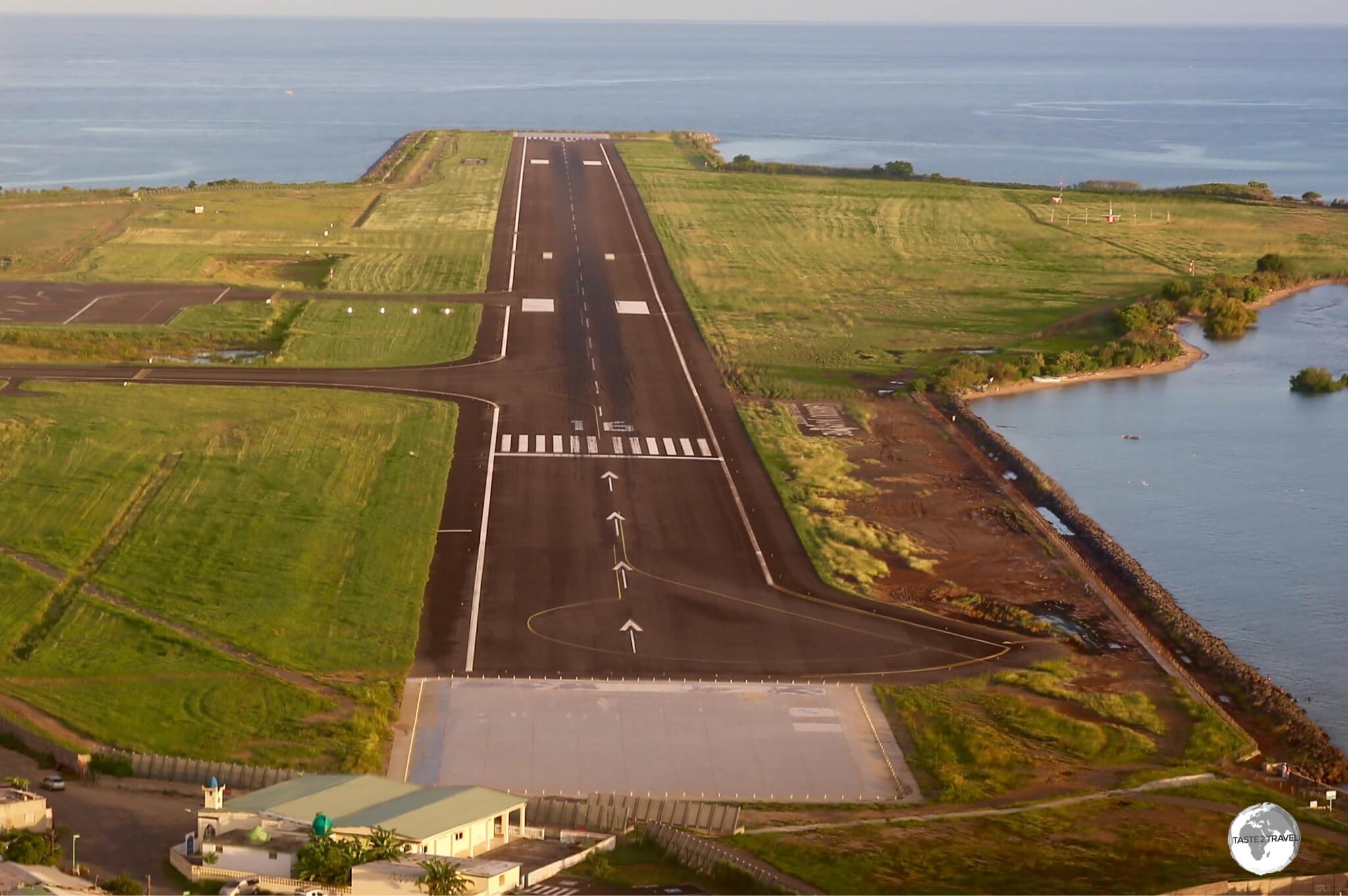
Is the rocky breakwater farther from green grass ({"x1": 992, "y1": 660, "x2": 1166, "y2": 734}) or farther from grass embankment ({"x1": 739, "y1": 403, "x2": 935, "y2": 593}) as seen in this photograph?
grass embankment ({"x1": 739, "y1": 403, "x2": 935, "y2": 593})

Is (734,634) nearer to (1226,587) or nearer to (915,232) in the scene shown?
(1226,587)

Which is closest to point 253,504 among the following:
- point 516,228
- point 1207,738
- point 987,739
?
point 987,739

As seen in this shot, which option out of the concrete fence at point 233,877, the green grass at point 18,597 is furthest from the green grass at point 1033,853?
the green grass at point 18,597

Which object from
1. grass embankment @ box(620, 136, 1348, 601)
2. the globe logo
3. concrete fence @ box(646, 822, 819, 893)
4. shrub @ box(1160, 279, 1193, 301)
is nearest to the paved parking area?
concrete fence @ box(646, 822, 819, 893)

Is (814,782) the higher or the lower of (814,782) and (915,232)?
the lower

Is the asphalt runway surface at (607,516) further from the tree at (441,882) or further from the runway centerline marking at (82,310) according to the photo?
the tree at (441,882)

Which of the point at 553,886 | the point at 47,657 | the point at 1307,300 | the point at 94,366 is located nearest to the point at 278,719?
the point at 47,657
